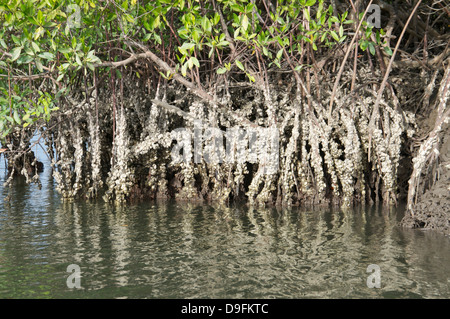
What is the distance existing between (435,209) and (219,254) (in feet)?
8.99

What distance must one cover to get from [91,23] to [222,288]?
404 cm

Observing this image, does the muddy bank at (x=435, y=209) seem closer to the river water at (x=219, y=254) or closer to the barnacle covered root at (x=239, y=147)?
the river water at (x=219, y=254)

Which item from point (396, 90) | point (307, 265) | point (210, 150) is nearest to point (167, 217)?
point (210, 150)

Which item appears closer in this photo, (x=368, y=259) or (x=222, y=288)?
(x=222, y=288)

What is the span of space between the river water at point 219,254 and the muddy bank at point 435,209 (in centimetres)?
18

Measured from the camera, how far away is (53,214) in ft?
28.6

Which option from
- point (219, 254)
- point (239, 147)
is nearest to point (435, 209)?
point (219, 254)

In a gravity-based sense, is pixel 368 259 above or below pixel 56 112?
below

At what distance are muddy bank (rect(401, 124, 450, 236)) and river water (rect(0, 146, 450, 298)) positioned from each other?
0.18m

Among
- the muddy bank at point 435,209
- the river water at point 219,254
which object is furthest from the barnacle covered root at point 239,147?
the muddy bank at point 435,209

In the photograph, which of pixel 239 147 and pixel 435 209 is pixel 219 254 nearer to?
pixel 435 209

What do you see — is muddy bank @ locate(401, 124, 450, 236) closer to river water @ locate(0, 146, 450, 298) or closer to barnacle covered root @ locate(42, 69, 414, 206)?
river water @ locate(0, 146, 450, 298)
